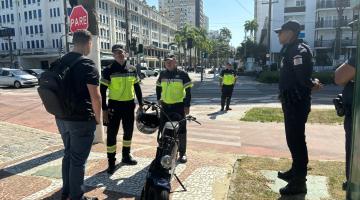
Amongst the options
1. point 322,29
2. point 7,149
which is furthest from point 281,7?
point 7,149

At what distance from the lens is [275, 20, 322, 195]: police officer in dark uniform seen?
14.1 ft

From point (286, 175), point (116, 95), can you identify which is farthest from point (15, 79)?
point (286, 175)

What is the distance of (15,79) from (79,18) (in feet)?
73.8

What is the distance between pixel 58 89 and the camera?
3.82 meters

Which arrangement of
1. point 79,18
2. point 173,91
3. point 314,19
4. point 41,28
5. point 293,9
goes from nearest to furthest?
point 173,91, point 79,18, point 314,19, point 293,9, point 41,28

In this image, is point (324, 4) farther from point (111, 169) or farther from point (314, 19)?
point (111, 169)

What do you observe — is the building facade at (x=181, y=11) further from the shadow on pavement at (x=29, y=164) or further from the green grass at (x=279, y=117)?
the shadow on pavement at (x=29, y=164)

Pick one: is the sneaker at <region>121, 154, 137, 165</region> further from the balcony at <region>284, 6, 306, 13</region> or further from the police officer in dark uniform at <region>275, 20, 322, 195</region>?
Result: the balcony at <region>284, 6, 306, 13</region>

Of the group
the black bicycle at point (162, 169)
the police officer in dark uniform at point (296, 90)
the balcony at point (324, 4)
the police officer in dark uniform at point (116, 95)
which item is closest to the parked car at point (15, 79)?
the police officer in dark uniform at point (116, 95)

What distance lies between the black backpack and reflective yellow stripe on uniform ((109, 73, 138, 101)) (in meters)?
1.61

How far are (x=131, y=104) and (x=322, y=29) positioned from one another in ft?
180

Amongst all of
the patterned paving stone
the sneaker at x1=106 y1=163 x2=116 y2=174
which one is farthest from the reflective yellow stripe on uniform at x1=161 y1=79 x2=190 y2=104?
the sneaker at x1=106 y1=163 x2=116 y2=174

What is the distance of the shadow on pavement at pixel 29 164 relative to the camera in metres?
5.66

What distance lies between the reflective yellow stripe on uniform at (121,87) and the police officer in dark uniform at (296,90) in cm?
237
